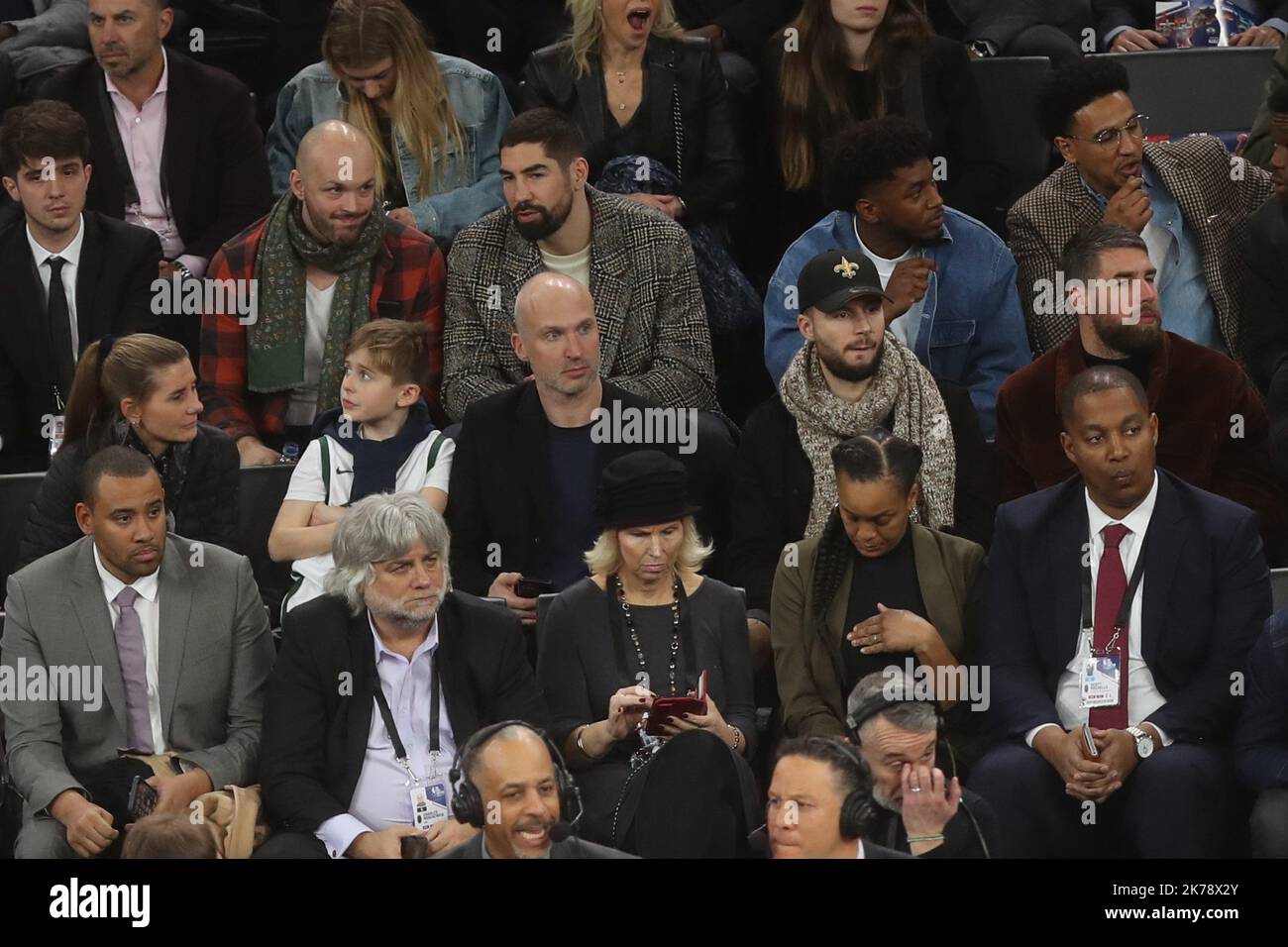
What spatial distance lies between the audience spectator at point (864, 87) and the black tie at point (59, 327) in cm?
215

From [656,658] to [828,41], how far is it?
237cm

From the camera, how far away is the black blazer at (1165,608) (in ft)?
17.2

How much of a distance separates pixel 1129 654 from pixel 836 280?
1237mm

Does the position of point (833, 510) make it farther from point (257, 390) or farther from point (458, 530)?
point (257, 390)

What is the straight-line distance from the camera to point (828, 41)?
6930mm

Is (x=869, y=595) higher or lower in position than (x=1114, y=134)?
lower

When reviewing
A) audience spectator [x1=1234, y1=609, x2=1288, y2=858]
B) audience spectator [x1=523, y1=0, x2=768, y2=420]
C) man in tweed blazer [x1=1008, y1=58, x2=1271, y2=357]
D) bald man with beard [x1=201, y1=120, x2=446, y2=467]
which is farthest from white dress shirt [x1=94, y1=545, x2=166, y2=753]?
man in tweed blazer [x1=1008, y1=58, x2=1271, y2=357]

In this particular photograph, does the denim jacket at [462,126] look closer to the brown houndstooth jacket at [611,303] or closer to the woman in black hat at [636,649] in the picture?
the brown houndstooth jacket at [611,303]

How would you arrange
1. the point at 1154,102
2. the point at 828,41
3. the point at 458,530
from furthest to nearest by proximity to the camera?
1. the point at 1154,102
2. the point at 828,41
3. the point at 458,530

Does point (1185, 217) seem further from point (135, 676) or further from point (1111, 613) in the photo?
point (135, 676)

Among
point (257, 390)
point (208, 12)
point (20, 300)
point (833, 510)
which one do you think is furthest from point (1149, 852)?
point (208, 12)

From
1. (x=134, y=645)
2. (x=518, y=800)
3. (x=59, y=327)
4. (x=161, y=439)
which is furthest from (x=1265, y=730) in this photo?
(x=59, y=327)

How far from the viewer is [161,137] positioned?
22.9ft

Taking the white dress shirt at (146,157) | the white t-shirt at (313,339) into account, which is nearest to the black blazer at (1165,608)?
the white t-shirt at (313,339)
